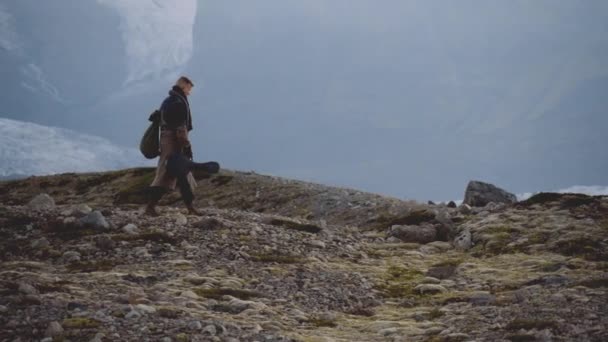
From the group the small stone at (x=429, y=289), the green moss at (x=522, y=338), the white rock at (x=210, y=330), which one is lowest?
the white rock at (x=210, y=330)

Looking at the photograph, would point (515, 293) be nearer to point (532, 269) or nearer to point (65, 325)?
point (532, 269)

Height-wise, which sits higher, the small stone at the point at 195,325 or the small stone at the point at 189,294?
the small stone at the point at 189,294

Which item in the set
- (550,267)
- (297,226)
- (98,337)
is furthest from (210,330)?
(297,226)

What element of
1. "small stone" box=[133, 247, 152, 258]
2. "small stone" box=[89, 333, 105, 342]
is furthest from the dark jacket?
"small stone" box=[89, 333, 105, 342]

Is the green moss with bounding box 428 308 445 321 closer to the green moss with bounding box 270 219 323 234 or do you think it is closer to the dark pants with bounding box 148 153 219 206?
the green moss with bounding box 270 219 323 234

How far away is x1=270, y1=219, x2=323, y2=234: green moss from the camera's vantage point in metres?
19.0

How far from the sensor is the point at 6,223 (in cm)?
1570

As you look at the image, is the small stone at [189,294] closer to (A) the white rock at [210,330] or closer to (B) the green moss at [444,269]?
(A) the white rock at [210,330]

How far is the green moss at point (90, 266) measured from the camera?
12.2m

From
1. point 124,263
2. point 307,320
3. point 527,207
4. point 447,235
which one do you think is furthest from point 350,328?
point 527,207

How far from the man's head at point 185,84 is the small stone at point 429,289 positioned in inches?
362

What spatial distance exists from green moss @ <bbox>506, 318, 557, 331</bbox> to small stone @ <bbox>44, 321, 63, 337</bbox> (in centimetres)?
618

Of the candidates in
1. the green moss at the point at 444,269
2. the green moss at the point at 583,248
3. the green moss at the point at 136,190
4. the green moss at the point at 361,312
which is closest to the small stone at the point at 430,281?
the green moss at the point at 444,269

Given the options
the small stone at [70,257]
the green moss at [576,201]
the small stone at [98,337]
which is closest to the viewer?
the small stone at [98,337]
